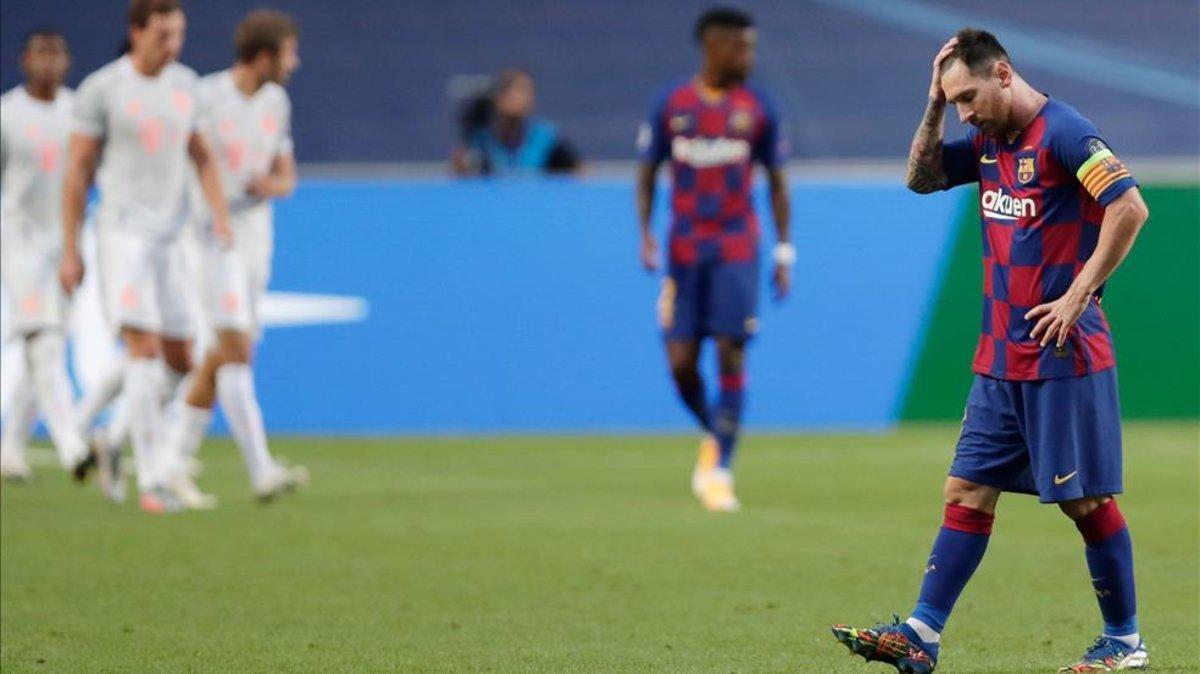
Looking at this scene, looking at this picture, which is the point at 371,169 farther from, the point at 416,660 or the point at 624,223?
the point at 416,660

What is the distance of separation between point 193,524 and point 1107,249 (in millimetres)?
5398

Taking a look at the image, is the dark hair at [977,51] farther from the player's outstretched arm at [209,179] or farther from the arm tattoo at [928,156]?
the player's outstretched arm at [209,179]

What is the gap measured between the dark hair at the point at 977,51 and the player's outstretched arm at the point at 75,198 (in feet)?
18.3

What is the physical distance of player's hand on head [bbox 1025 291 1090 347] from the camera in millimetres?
5508

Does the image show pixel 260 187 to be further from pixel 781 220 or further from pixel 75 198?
pixel 781 220

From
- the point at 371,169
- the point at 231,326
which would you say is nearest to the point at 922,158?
the point at 231,326

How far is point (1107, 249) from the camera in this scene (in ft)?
18.0

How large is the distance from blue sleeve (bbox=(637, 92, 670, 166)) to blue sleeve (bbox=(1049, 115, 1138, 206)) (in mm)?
5458

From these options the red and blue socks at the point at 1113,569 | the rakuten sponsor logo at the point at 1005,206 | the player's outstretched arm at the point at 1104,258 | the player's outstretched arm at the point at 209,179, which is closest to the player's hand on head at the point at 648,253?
the player's outstretched arm at the point at 209,179

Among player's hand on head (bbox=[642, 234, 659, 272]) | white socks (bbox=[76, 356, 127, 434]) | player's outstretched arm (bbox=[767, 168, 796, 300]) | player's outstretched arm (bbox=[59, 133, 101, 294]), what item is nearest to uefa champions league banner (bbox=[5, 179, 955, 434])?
white socks (bbox=[76, 356, 127, 434])

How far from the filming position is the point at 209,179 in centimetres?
1058

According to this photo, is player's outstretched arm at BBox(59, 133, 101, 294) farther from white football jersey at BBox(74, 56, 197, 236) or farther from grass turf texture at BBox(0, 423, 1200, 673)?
grass turf texture at BBox(0, 423, 1200, 673)

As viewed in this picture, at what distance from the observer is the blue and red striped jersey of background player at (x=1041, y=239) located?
5.65m

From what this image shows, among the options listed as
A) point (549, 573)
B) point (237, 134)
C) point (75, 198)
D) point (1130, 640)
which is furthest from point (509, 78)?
point (1130, 640)
